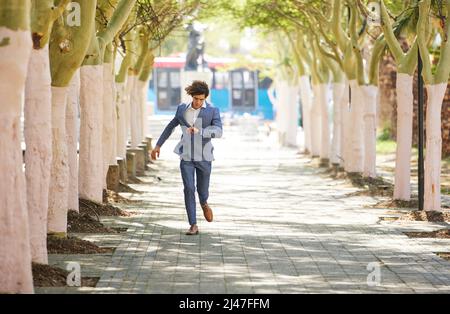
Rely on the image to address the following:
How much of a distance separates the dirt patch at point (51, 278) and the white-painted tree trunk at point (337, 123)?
19.6m

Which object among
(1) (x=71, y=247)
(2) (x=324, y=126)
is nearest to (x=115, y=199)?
(1) (x=71, y=247)

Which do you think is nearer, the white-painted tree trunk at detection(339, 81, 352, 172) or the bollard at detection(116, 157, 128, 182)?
the bollard at detection(116, 157, 128, 182)

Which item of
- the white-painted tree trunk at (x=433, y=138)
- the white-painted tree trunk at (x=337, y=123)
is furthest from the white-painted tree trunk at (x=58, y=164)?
the white-painted tree trunk at (x=337, y=123)

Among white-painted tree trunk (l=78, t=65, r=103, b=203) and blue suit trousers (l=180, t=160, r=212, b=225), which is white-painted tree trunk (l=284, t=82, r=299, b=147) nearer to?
white-painted tree trunk (l=78, t=65, r=103, b=203)

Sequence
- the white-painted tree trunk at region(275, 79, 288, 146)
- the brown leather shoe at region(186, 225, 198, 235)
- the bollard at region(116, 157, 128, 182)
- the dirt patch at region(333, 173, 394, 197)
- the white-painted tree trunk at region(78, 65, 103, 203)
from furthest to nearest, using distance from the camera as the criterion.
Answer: the white-painted tree trunk at region(275, 79, 288, 146) → the bollard at region(116, 157, 128, 182) → the dirt patch at region(333, 173, 394, 197) → the white-painted tree trunk at region(78, 65, 103, 203) → the brown leather shoe at region(186, 225, 198, 235)

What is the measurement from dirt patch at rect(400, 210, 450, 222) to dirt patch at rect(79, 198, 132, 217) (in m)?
4.13

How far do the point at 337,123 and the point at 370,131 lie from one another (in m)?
5.84

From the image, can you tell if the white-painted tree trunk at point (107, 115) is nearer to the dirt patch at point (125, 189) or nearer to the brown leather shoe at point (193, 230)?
the dirt patch at point (125, 189)

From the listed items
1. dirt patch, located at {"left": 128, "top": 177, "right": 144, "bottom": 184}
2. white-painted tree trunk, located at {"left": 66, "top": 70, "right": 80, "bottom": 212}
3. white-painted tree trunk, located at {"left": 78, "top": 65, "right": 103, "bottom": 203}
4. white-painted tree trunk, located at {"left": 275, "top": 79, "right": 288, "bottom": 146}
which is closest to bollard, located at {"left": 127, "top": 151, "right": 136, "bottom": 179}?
dirt patch, located at {"left": 128, "top": 177, "right": 144, "bottom": 184}

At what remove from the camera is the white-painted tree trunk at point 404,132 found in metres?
21.1

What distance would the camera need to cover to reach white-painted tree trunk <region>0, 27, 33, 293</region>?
35.5 ft
